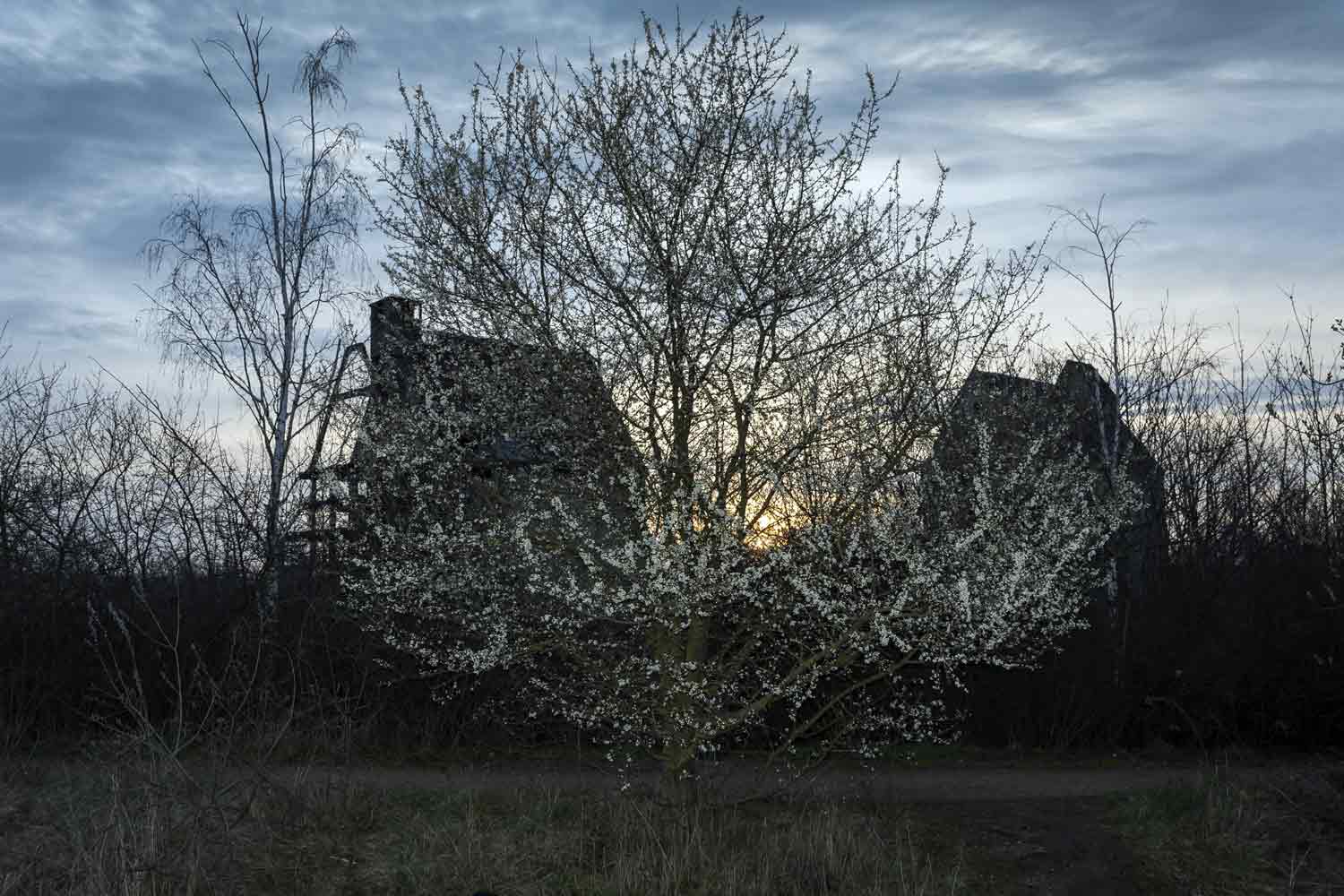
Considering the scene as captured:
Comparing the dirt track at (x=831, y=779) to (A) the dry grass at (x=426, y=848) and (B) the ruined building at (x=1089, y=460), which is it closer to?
(A) the dry grass at (x=426, y=848)

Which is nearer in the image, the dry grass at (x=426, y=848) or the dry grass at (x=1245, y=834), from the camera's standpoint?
the dry grass at (x=426, y=848)

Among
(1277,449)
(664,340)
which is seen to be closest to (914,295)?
(664,340)

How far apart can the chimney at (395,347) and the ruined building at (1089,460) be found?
3.50m

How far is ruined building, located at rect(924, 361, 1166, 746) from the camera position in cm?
789

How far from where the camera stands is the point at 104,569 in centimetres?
1216

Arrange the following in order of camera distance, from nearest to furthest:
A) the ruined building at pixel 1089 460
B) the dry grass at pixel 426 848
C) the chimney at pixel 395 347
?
the dry grass at pixel 426 848 → the ruined building at pixel 1089 460 → the chimney at pixel 395 347

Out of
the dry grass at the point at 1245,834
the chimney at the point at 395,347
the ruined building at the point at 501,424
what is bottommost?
the dry grass at the point at 1245,834

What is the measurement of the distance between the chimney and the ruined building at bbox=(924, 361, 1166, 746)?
11.5 ft

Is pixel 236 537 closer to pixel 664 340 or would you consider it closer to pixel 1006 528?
pixel 664 340

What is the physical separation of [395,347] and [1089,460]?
7.09 meters

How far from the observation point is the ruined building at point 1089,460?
7.89 meters

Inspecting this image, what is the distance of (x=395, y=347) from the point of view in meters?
8.99

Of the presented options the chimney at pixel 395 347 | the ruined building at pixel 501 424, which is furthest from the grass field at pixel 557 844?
the chimney at pixel 395 347

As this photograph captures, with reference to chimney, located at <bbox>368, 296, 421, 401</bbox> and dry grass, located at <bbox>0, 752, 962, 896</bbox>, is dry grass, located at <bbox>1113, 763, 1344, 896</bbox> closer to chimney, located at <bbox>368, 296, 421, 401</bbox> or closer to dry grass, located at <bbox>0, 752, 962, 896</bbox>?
dry grass, located at <bbox>0, 752, 962, 896</bbox>
